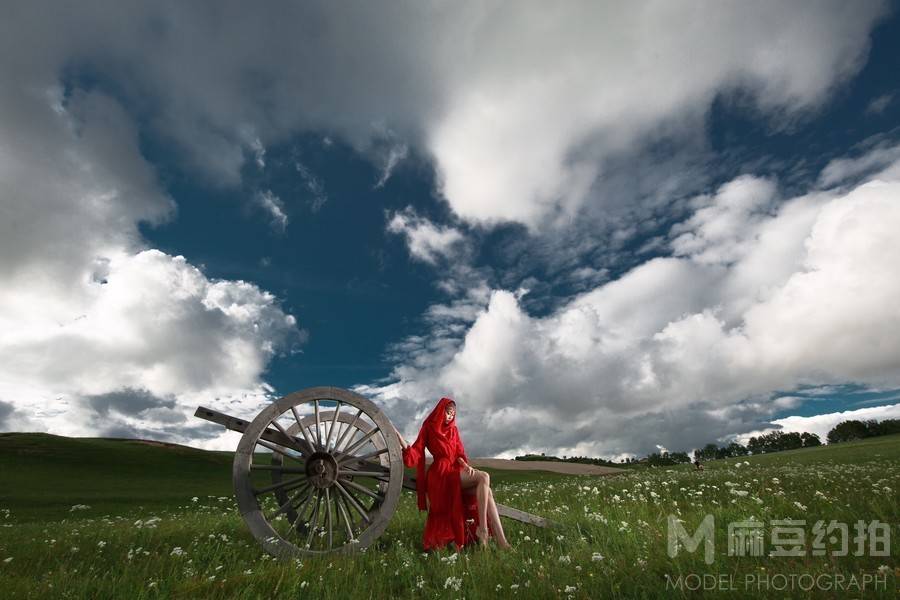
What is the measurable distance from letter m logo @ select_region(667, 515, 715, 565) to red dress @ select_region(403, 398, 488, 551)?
9.67 ft

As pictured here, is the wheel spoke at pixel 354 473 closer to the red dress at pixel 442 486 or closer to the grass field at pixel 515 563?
the red dress at pixel 442 486

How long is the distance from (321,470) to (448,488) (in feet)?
6.63

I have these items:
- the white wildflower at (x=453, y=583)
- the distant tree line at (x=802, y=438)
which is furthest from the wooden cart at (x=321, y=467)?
the distant tree line at (x=802, y=438)

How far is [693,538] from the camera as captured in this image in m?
6.74

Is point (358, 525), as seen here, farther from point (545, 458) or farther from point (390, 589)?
point (545, 458)

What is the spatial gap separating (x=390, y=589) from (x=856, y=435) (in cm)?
14011

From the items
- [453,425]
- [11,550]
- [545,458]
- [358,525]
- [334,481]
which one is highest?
[453,425]

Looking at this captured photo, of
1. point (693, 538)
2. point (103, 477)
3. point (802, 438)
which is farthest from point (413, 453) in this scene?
point (802, 438)

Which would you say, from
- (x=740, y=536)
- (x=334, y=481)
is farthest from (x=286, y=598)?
(x=740, y=536)

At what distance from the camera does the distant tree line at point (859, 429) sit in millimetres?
106125

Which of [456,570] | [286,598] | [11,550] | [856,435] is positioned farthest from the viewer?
[856,435]

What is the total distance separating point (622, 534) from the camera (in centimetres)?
747

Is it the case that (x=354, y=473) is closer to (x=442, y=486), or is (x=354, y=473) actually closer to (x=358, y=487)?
(x=358, y=487)

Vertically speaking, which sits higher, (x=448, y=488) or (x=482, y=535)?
(x=448, y=488)
